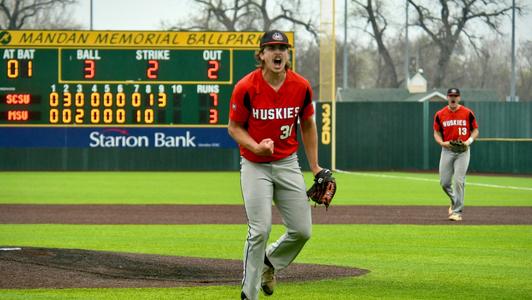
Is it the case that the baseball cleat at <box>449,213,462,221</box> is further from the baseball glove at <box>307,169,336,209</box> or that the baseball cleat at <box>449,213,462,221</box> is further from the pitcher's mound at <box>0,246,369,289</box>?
the baseball glove at <box>307,169,336,209</box>

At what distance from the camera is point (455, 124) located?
16328 millimetres

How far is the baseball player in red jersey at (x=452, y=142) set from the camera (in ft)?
53.0

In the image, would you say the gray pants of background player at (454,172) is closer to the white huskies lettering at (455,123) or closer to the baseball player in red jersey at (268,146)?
the white huskies lettering at (455,123)

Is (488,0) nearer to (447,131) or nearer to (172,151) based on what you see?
(172,151)

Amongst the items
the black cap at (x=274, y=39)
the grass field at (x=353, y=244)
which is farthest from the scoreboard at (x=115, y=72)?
the black cap at (x=274, y=39)

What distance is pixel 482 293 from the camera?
8.59m

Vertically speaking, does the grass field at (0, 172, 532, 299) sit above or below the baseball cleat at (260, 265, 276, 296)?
below

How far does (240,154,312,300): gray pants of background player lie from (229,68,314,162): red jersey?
107 mm

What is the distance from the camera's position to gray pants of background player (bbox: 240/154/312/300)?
783 cm

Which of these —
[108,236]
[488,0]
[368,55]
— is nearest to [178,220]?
[108,236]

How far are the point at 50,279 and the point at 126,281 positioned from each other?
0.67m

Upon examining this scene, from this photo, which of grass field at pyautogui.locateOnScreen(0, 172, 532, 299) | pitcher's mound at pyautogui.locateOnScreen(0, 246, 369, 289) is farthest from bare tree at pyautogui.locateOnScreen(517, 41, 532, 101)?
pitcher's mound at pyautogui.locateOnScreen(0, 246, 369, 289)

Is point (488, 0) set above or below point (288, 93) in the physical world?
above

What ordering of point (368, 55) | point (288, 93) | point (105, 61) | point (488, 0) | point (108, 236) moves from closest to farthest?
1. point (288, 93)
2. point (108, 236)
3. point (105, 61)
4. point (488, 0)
5. point (368, 55)
